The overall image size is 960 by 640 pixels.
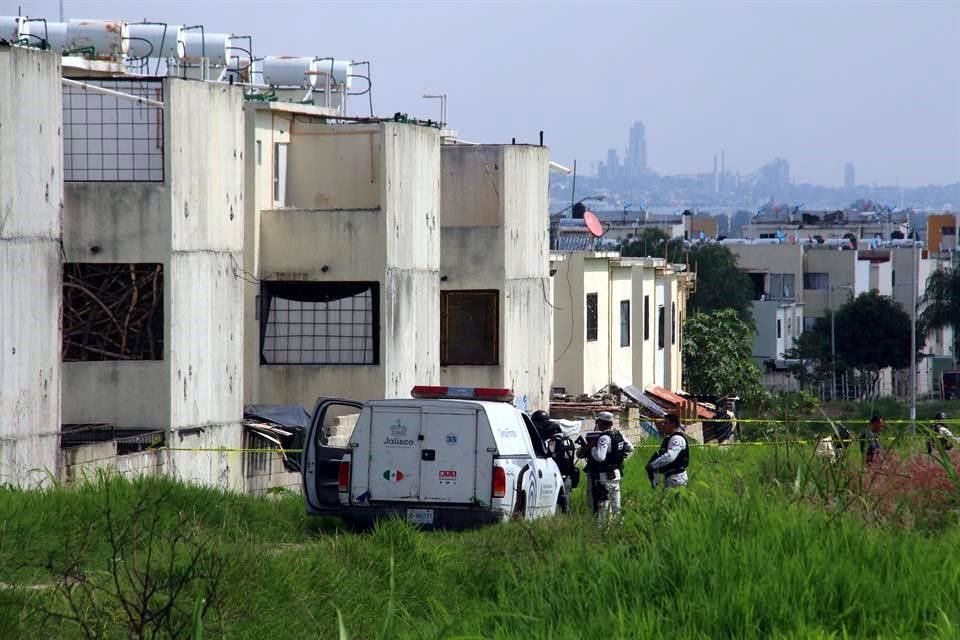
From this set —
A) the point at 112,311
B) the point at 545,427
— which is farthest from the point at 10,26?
the point at 545,427

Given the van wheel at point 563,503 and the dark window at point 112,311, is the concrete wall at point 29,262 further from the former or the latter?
the van wheel at point 563,503

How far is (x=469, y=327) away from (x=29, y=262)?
622 inches

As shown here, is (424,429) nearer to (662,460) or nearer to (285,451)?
(662,460)

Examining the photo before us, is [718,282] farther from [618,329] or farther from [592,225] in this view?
[592,225]

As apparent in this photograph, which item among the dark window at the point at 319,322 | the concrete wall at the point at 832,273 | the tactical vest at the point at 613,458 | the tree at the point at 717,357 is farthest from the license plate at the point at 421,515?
the concrete wall at the point at 832,273

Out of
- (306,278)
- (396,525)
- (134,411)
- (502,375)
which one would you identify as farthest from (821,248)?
(396,525)

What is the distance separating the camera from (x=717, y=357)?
6419 cm

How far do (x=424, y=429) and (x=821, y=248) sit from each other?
82069 mm

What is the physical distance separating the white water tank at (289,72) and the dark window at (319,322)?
650 centimetres

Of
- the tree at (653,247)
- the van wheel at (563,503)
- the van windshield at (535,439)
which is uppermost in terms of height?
the tree at (653,247)

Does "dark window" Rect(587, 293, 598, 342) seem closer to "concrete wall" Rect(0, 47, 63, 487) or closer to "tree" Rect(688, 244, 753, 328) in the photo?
"concrete wall" Rect(0, 47, 63, 487)

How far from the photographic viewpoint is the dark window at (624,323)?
50.3 meters

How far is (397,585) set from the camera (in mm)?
13625

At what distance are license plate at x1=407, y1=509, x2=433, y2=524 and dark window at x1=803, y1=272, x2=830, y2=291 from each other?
262ft
